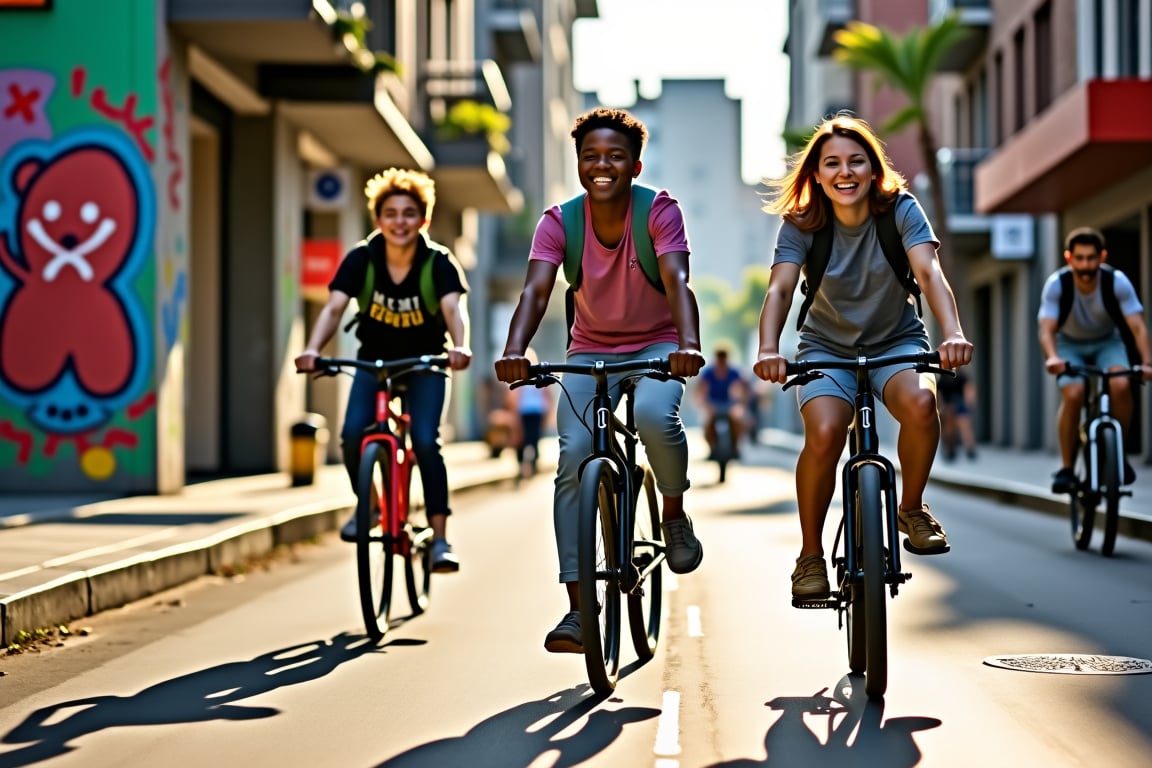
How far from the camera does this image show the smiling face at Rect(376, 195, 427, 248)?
327 inches

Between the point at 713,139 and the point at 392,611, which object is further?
the point at 713,139

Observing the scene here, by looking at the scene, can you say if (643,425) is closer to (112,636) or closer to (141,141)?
(112,636)

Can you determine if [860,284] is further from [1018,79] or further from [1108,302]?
[1018,79]

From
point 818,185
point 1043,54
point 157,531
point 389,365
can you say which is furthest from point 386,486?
point 1043,54

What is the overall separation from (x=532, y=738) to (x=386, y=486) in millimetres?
2786

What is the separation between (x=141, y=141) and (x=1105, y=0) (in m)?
14.9

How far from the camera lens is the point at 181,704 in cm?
612

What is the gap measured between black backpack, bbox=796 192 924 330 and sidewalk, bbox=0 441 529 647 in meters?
3.28

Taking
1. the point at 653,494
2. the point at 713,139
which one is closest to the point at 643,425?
the point at 653,494

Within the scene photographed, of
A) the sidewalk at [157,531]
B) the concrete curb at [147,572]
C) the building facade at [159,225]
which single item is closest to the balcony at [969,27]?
the building facade at [159,225]

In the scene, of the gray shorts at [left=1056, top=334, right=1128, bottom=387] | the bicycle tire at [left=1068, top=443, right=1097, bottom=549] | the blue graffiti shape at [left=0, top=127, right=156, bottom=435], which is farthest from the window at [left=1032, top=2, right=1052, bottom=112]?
the gray shorts at [left=1056, top=334, right=1128, bottom=387]

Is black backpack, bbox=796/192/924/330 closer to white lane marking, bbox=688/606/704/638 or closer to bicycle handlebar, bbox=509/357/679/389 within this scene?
bicycle handlebar, bbox=509/357/679/389

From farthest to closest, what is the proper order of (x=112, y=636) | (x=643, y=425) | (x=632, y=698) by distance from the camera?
(x=112, y=636) → (x=643, y=425) → (x=632, y=698)

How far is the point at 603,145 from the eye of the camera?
6418 mm
